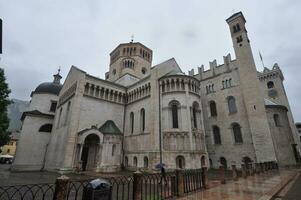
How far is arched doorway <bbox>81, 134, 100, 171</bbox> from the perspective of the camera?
2341 centimetres

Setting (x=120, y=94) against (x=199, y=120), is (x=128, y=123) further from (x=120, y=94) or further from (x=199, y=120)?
(x=199, y=120)

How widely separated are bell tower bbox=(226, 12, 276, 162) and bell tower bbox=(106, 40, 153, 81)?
1851 cm

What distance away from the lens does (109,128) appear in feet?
82.1

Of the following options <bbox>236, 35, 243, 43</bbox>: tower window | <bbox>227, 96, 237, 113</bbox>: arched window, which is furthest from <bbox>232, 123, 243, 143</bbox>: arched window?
<bbox>236, 35, 243, 43</bbox>: tower window

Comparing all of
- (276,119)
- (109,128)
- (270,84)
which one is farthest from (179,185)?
(270,84)

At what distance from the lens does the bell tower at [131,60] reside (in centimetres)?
3712

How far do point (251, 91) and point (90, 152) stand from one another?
25168 mm

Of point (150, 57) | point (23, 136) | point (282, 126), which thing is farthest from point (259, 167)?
point (23, 136)

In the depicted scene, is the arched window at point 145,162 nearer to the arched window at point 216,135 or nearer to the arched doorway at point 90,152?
the arched doorway at point 90,152

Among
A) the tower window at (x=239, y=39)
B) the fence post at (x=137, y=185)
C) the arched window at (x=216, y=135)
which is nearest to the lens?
the fence post at (x=137, y=185)

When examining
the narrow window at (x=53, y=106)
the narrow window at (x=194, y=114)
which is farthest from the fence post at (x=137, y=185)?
the narrow window at (x=53, y=106)

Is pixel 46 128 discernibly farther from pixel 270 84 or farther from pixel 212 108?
pixel 270 84

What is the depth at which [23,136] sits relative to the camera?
92.0ft

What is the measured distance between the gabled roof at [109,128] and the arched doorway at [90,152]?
56.2 inches
